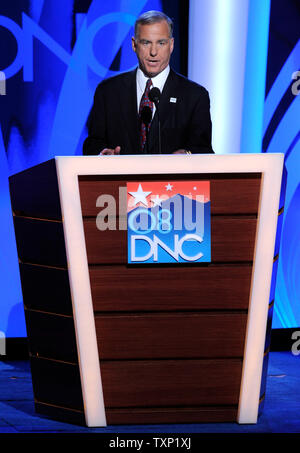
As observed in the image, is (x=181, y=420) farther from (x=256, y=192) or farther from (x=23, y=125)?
(x=23, y=125)

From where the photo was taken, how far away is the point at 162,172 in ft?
9.90

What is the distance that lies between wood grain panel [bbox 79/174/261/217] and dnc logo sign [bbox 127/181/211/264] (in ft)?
0.08

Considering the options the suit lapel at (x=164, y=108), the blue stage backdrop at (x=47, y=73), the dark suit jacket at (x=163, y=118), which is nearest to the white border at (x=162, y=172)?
the suit lapel at (x=164, y=108)

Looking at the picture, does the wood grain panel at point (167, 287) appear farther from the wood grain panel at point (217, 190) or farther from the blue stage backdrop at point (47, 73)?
the blue stage backdrop at point (47, 73)

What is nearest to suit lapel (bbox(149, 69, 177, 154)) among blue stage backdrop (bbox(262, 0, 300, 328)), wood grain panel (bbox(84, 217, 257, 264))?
wood grain panel (bbox(84, 217, 257, 264))

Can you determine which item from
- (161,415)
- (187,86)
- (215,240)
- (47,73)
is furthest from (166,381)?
(47,73)

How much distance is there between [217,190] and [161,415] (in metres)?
0.98

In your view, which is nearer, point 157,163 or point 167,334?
point 157,163

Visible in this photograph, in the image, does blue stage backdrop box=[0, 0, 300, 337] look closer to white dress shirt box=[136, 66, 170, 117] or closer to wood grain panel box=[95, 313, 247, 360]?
white dress shirt box=[136, 66, 170, 117]

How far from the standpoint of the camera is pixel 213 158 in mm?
3016

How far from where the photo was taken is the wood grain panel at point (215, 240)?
10.1 ft

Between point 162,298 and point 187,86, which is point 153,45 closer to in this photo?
point 187,86

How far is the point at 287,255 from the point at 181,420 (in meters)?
2.44

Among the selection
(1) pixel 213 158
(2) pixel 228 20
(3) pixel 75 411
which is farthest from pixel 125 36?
(3) pixel 75 411
